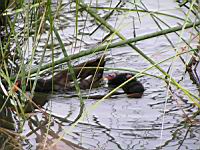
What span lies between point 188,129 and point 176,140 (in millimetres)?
143

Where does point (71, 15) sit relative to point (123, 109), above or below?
above

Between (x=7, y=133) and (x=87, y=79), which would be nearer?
(x=7, y=133)

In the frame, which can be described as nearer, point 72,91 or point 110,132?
point 110,132

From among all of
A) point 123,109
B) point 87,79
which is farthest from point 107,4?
point 123,109

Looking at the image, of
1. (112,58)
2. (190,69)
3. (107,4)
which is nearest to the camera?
(190,69)

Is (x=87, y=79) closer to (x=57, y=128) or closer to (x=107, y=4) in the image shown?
(x=57, y=128)

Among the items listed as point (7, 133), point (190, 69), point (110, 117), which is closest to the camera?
point (7, 133)

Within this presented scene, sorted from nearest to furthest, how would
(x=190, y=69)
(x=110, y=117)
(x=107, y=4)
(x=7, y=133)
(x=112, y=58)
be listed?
(x=7, y=133), (x=110, y=117), (x=190, y=69), (x=112, y=58), (x=107, y=4)

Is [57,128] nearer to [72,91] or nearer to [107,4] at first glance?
[72,91]

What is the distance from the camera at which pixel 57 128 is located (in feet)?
10.8

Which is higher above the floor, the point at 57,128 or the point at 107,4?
the point at 107,4

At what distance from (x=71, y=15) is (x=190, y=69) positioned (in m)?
1.83

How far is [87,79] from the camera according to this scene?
3.99 metres

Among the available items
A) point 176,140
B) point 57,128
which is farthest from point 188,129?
point 57,128
